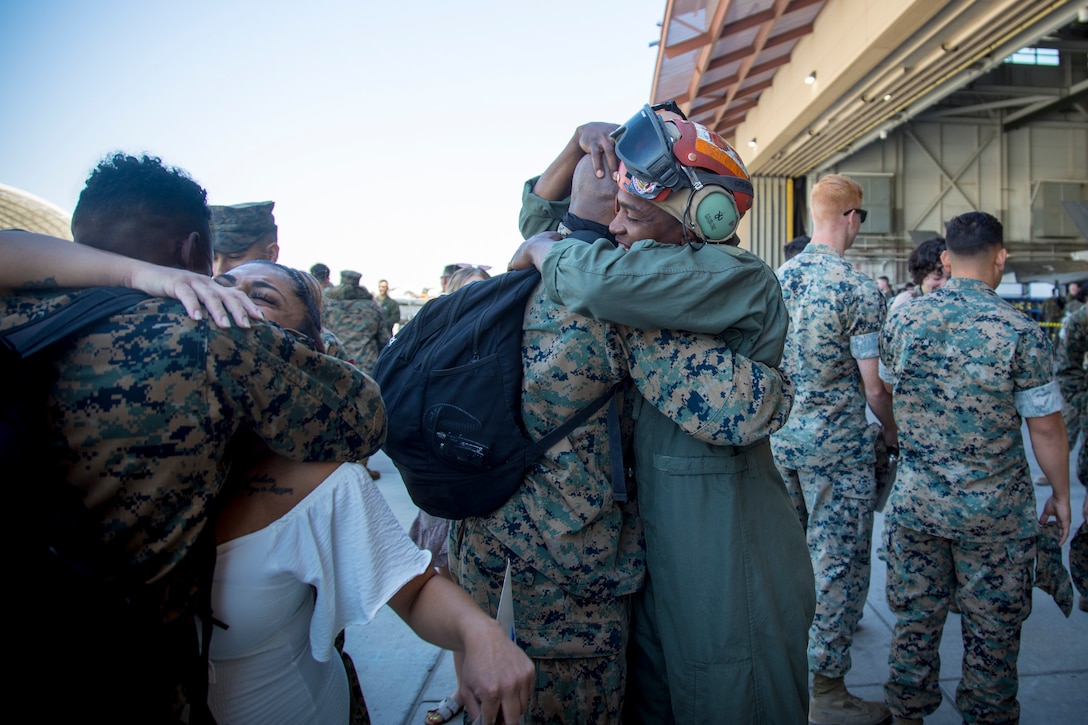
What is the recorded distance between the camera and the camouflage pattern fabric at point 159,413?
0.91m

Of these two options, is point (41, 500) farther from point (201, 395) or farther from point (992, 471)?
point (992, 471)

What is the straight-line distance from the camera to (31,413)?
857 millimetres

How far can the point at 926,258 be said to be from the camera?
4.73 m

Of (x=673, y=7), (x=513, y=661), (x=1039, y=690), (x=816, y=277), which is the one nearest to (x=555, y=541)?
(x=513, y=661)

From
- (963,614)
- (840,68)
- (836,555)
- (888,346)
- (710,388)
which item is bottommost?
(963,614)

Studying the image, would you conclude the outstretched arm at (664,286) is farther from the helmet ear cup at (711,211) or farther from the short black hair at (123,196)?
the short black hair at (123,196)

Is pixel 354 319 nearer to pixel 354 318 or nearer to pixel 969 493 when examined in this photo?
pixel 354 318

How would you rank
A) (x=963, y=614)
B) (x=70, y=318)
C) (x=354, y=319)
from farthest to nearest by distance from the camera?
(x=354, y=319)
(x=963, y=614)
(x=70, y=318)

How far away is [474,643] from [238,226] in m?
2.51

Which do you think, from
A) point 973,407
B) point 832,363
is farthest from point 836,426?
point 973,407

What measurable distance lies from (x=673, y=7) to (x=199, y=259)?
287 inches

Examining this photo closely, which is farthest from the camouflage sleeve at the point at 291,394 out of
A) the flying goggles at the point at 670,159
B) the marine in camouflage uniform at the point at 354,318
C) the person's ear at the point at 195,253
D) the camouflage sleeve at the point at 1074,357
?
the marine in camouflage uniform at the point at 354,318

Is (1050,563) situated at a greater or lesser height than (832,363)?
lesser

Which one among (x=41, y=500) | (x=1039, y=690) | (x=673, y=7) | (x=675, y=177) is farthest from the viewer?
(x=673, y=7)
